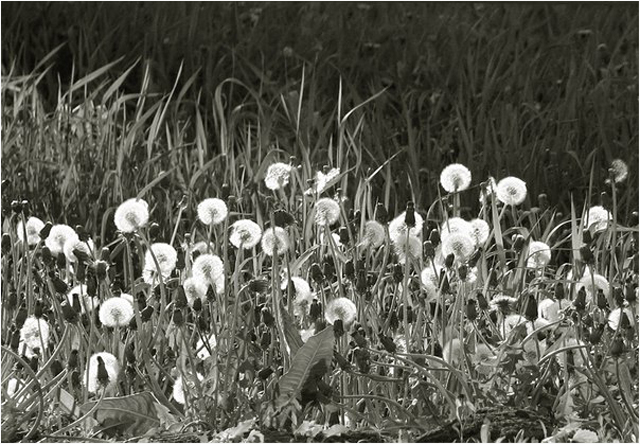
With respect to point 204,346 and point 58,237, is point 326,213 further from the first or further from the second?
point 58,237

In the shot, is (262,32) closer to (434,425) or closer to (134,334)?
(134,334)

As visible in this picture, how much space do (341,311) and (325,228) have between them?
1.16 feet

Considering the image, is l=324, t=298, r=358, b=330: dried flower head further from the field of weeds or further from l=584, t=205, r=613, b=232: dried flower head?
l=584, t=205, r=613, b=232: dried flower head

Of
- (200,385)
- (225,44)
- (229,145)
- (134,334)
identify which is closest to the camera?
(200,385)

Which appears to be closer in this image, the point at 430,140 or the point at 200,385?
the point at 200,385

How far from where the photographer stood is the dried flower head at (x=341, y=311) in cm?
208

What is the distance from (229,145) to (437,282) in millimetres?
1501

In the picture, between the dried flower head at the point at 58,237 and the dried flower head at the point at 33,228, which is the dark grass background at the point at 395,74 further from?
the dried flower head at the point at 58,237

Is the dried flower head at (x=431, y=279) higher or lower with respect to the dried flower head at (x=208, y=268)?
lower

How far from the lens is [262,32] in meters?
4.73

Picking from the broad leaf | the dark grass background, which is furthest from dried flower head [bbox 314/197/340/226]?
the dark grass background

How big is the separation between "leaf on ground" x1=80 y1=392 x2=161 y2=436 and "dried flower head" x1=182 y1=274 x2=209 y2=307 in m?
0.26

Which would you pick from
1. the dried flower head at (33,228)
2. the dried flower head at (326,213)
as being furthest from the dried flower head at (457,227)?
the dried flower head at (33,228)

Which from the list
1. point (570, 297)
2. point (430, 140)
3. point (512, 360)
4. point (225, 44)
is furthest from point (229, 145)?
point (512, 360)
